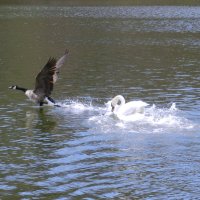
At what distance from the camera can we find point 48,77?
67.7 feet

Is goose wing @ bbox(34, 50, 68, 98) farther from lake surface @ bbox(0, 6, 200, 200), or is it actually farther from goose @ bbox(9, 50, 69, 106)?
lake surface @ bbox(0, 6, 200, 200)

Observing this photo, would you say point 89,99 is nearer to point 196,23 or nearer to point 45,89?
point 45,89

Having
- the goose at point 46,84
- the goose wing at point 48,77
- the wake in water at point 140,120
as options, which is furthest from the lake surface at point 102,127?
the goose wing at point 48,77

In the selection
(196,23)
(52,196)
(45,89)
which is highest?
(196,23)

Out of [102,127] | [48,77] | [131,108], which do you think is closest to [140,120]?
[131,108]

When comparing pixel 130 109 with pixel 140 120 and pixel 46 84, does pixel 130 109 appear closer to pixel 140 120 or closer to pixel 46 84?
pixel 140 120

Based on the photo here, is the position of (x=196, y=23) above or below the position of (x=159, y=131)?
above

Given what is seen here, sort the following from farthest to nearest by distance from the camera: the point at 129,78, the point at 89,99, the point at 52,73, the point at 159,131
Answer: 1. the point at 129,78
2. the point at 89,99
3. the point at 52,73
4. the point at 159,131

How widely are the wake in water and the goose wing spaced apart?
1.13m

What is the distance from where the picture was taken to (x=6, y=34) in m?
50.5

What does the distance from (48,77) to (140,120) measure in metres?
4.82

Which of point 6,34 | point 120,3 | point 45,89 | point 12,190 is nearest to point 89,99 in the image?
point 45,89

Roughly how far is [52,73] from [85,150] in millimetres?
6639

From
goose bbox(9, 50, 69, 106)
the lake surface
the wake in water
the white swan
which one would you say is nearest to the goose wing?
goose bbox(9, 50, 69, 106)
